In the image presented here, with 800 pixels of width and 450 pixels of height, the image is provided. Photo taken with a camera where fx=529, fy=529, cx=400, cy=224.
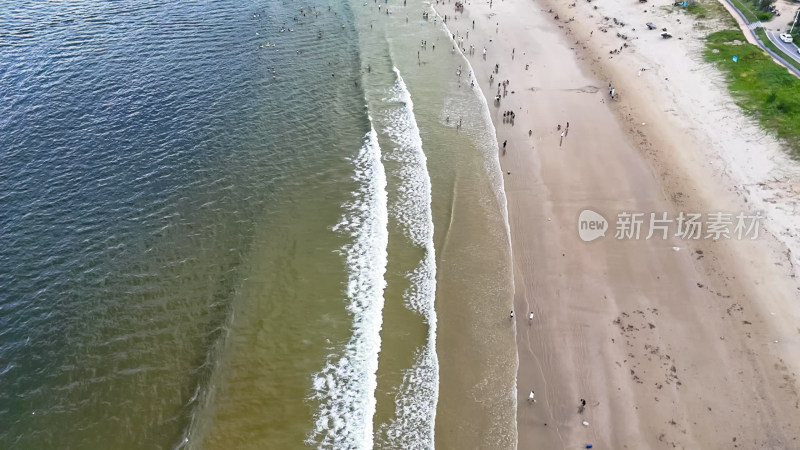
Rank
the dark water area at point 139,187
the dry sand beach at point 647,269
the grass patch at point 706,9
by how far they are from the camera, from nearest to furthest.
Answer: the dry sand beach at point 647,269 → the dark water area at point 139,187 → the grass patch at point 706,9

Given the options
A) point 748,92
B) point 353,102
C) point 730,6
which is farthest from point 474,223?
point 730,6

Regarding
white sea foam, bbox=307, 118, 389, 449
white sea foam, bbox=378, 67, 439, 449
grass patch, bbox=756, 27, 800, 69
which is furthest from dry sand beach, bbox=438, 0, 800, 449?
white sea foam, bbox=307, 118, 389, 449

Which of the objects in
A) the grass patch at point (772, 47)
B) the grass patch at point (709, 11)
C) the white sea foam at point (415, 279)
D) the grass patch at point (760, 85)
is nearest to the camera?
the white sea foam at point (415, 279)

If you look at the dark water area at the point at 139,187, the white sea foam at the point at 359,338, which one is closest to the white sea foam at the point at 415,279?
the white sea foam at the point at 359,338

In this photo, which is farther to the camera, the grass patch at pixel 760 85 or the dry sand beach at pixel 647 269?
the grass patch at pixel 760 85

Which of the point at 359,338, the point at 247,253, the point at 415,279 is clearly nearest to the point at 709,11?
the point at 415,279

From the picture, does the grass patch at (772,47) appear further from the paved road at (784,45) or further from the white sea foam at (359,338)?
the white sea foam at (359,338)

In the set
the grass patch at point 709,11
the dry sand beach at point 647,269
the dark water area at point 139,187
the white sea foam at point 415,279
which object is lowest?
the dry sand beach at point 647,269

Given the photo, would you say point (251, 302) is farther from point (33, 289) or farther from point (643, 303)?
point (643, 303)
